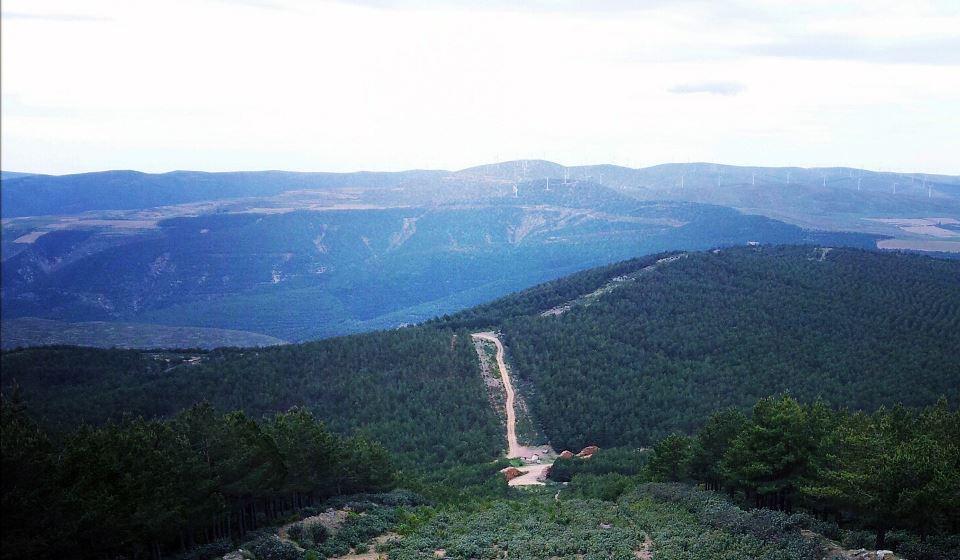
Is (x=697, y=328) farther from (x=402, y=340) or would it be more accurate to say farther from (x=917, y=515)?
(x=917, y=515)

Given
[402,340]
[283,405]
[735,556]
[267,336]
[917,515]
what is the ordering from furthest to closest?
[267,336] < [402,340] < [283,405] < [917,515] < [735,556]

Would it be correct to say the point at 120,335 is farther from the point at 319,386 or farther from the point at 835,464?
the point at 835,464

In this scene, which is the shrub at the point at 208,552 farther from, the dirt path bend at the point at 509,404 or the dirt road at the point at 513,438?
the dirt path bend at the point at 509,404

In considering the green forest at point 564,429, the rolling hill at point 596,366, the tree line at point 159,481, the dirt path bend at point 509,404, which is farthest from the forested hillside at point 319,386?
the tree line at point 159,481

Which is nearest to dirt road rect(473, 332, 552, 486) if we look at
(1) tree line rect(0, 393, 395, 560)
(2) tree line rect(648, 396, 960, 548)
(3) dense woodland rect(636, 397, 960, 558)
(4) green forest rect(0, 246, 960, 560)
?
(4) green forest rect(0, 246, 960, 560)

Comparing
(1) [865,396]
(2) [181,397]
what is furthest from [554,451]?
(2) [181,397]

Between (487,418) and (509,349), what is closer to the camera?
(487,418)

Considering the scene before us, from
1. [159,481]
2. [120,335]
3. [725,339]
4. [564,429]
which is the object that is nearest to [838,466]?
[159,481]
